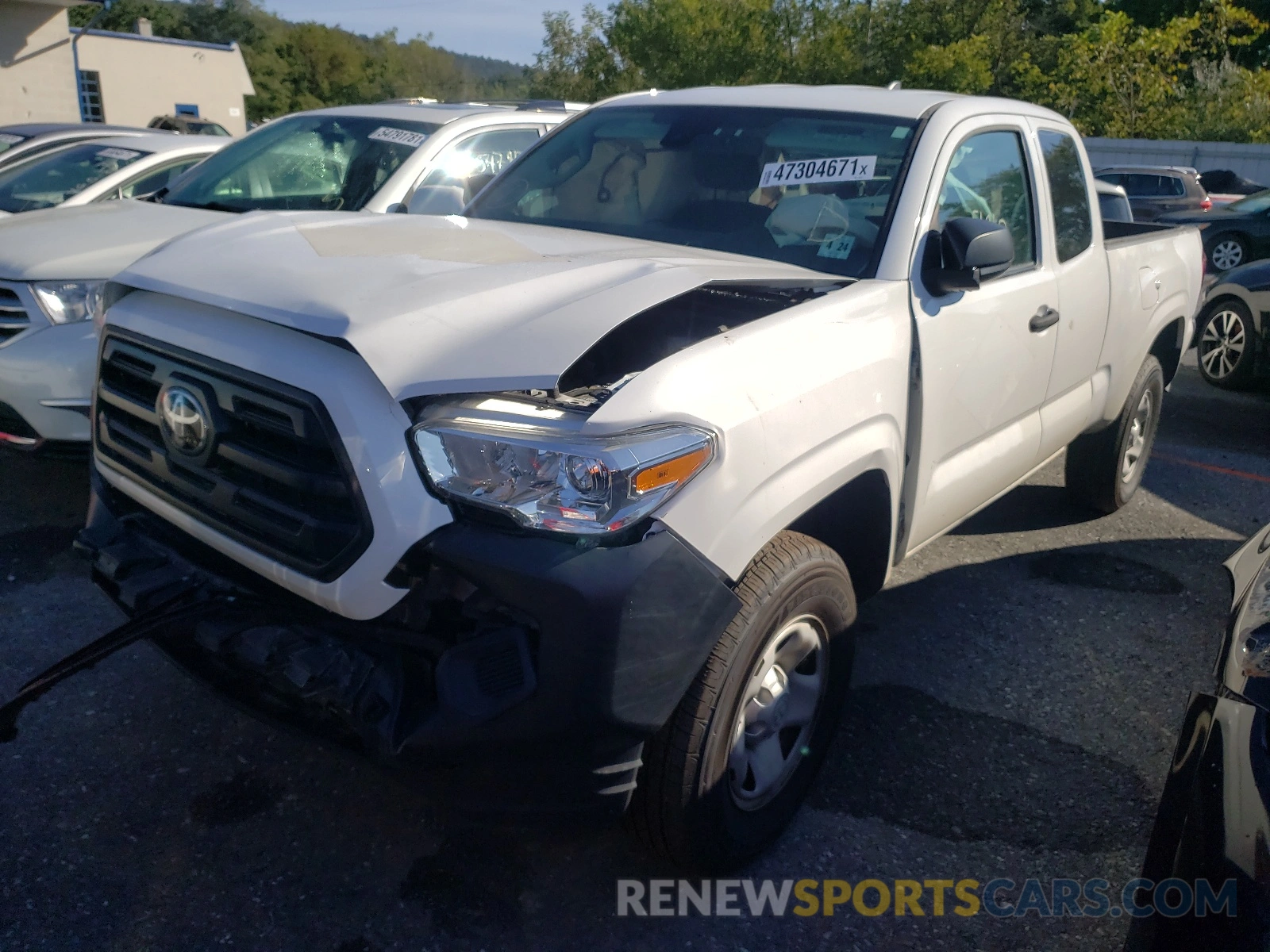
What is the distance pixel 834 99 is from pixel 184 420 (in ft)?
7.94

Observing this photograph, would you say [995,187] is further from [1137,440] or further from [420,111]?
[420,111]

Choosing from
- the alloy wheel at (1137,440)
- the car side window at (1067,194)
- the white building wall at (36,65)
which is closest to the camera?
the car side window at (1067,194)

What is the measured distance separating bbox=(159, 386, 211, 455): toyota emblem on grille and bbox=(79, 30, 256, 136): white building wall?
39.5m

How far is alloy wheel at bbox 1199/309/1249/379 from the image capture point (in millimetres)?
7891

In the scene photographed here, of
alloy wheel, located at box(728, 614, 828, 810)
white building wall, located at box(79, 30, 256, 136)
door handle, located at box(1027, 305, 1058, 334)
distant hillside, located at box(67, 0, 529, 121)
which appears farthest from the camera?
distant hillside, located at box(67, 0, 529, 121)

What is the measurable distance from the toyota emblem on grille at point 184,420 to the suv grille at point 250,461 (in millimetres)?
14

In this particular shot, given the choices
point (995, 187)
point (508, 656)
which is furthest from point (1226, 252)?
point (508, 656)

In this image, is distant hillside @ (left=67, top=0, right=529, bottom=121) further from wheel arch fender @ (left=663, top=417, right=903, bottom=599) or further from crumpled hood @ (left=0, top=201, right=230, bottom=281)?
wheel arch fender @ (left=663, top=417, right=903, bottom=599)

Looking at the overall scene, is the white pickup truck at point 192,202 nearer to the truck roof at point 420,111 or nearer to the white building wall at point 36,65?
the truck roof at point 420,111

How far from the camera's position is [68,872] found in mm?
2543

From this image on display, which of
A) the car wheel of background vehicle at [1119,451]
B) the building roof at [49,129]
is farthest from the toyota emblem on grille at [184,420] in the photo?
the building roof at [49,129]

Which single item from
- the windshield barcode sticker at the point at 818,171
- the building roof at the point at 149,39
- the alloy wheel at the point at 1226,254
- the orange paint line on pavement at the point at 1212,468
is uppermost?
the building roof at the point at 149,39

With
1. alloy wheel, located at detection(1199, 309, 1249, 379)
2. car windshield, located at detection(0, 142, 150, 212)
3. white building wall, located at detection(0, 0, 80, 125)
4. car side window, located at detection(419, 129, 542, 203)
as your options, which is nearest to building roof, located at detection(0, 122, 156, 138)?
car windshield, located at detection(0, 142, 150, 212)

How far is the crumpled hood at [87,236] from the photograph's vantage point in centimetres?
433
